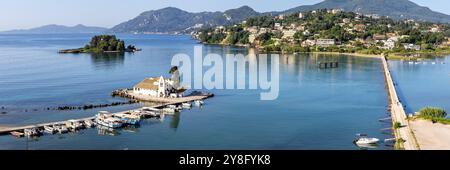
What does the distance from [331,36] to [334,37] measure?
0.68 metres

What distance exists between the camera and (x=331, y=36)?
5700cm

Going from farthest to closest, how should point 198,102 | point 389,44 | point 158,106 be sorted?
point 389,44, point 198,102, point 158,106

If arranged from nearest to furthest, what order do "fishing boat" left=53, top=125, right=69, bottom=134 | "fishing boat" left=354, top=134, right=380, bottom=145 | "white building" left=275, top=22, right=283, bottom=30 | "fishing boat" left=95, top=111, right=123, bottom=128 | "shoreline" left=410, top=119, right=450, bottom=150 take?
"shoreline" left=410, top=119, right=450, bottom=150
"fishing boat" left=354, top=134, right=380, bottom=145
"fishing boat" left=53, top=125, right=69, bottom=134
"fishing boat" left=95, top=111, right=123, bottom=128
"white building" left=275, top=22, right=283, bottom=30

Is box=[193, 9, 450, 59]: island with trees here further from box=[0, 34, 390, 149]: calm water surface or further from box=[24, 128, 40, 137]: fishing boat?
box=[24, 128, 40, 137]: fishing boat

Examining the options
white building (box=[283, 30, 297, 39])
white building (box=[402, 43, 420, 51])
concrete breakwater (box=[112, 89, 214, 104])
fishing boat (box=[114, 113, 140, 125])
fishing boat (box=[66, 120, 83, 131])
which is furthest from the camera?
white building (box=[283, 30, 297, 39])

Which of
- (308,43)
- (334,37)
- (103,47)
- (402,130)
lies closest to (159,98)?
(402,130)

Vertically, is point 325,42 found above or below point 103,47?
above

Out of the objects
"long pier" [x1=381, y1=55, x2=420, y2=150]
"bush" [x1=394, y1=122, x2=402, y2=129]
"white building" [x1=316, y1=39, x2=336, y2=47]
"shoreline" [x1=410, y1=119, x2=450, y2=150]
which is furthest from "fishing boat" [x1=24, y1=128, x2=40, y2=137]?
"white building" [x1=316, y1=39, x2=336, y2=47]

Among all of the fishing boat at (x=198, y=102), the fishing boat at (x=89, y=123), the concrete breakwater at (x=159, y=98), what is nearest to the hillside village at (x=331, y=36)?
the concrete breakwater at (x=159, y=98)

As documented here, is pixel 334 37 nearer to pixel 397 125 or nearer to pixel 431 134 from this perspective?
pixel 397 125

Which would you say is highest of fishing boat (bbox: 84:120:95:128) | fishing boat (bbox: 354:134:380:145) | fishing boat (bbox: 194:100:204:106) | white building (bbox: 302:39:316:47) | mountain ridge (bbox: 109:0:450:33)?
mountain ridge (bbox: 109:0:450:33)

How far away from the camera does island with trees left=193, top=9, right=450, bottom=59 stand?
49.6 meters
